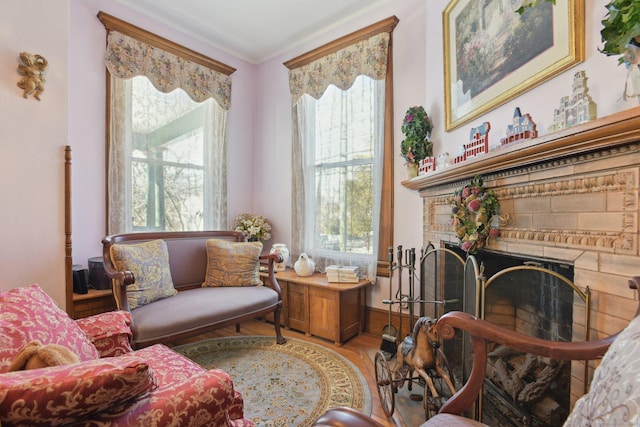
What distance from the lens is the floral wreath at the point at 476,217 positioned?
1.60 meters

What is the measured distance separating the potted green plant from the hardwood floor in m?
1.52

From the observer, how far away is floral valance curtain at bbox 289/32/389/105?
2805 mm

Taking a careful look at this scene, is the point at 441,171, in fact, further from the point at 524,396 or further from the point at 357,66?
the point at 357,66

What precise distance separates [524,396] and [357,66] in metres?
2.79

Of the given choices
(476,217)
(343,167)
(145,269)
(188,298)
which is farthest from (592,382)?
(343,167)

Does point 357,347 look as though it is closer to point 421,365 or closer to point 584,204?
point 421,365

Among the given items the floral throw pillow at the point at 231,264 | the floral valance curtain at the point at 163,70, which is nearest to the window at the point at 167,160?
the floral valance curtain at the point at 163,70

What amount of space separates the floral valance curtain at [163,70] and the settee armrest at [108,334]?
91.1 inches

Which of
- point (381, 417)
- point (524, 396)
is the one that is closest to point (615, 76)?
point (524, 396)

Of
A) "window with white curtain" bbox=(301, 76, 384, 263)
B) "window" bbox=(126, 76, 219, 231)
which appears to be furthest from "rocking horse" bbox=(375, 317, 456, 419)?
"window" bbox=(126, 76, 219, 231)

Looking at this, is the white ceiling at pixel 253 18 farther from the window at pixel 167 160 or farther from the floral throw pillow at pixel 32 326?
the floral throw pillow at pixel 32 326

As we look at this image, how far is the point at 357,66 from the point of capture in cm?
294

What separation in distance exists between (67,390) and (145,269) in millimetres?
1779

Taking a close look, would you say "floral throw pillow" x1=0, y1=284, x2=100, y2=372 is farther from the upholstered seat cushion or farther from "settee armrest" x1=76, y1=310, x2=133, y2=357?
the upholstered seat cushion
